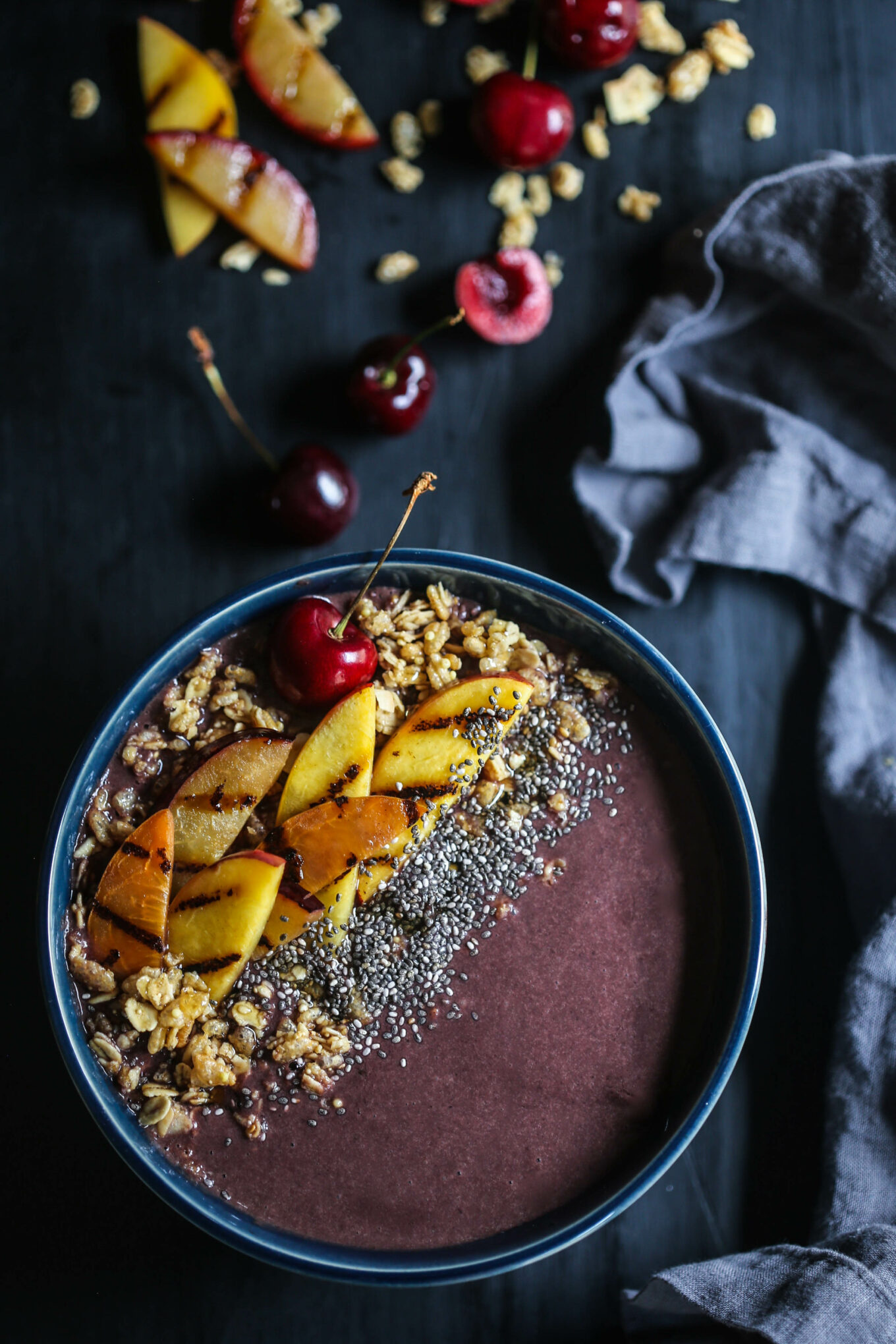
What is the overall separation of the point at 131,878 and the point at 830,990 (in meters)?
1.13

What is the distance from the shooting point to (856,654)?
1.75 metres

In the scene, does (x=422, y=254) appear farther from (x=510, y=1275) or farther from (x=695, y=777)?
(x=510, y=1275)

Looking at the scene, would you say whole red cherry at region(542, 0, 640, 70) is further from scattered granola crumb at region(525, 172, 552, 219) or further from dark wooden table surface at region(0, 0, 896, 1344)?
scattered granola crumb at region(525, 172, 552, 219)

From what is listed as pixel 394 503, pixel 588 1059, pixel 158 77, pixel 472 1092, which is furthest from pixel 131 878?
pixel 158 77

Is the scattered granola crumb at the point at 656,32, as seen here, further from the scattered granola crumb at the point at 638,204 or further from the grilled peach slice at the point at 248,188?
the grilled peach slice at the point at 248,188

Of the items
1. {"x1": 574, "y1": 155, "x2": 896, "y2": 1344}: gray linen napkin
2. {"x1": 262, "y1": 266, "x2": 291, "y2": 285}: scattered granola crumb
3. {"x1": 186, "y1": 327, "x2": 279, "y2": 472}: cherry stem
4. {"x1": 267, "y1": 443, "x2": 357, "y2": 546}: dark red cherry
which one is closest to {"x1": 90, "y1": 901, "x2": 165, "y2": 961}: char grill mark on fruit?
{"x1": 267, "y1": 443, "x2": 357, "y2": 546}: dark red cherry

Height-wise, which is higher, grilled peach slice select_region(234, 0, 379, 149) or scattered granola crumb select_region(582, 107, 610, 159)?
grilled peach slice select_region(234, 0, 379, 149)

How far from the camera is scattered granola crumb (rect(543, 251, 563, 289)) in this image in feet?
5.91

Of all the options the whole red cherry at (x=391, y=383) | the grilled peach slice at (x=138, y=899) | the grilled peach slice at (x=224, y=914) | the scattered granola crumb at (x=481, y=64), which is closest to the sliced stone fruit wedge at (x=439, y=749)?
the grilled peach slice at (x=224, y=914)

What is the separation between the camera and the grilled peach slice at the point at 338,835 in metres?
1.32

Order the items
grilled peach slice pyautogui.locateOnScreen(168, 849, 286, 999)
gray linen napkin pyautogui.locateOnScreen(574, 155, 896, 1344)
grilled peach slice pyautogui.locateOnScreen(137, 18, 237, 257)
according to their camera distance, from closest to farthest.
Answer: grilled peach slice pyautogui.locateOnScreen(168, 849, 286, 999), gray linen napkin pyautogui.locateOnScreen(574, 155, 896, 1344), grilled peach slice pyautogui.locateOnScreen(137, 18, 237, 257)

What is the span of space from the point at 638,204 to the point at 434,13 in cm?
48

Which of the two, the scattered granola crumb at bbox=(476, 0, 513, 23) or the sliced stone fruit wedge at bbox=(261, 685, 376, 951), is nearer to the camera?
the sliced stone fruit wedge at bbox=(261, 685, 376, 951)

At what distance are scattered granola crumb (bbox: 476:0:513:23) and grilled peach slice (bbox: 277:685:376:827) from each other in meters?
1.25
